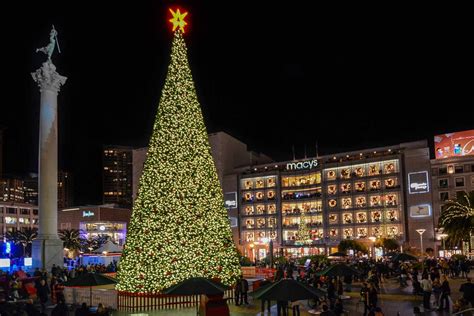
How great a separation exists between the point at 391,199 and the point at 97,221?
80100 millimetres

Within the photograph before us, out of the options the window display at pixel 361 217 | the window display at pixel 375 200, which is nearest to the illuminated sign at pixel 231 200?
the window display at pixel 361 217

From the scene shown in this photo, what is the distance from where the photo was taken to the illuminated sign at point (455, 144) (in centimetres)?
8975

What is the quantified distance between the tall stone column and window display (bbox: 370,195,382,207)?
63.1 m

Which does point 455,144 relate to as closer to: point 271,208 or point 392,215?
point 392,215

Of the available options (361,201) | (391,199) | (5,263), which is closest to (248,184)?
(361,201)

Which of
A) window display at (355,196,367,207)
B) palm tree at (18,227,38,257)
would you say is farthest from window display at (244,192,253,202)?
palm tree at (18,227,38,257)

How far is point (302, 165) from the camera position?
340 ft

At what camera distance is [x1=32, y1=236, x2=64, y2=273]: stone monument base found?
4303 centimetres

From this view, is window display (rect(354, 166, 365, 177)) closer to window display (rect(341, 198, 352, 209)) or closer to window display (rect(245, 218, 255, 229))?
window display (rect(341, 198, 352, 209))

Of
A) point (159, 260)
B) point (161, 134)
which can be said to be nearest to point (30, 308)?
point (159, 260)

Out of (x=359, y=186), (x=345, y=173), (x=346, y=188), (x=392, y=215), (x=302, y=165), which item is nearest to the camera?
(x=392, y=215)

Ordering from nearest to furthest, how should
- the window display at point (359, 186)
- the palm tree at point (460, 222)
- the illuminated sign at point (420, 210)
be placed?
1. the palm tree at point (460, 222)
2. the illuminated sign at point (420, 210)
3. the window display at point (359, 186)

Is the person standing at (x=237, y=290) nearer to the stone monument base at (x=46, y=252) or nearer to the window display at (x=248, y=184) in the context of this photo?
the stone monument base at (x=46, y=252)

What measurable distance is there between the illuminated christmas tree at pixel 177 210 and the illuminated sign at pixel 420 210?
6961 centimetres
